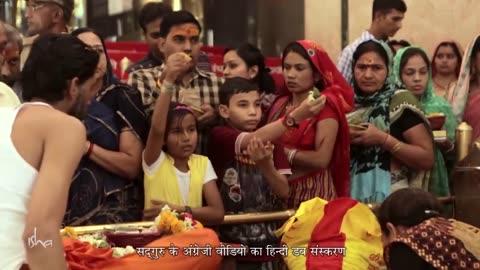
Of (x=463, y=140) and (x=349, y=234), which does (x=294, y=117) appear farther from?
(x=463, y=140)

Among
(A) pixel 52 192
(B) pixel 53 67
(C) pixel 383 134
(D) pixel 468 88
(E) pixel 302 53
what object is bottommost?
(C) pixel 383 134

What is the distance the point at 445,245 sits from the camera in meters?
2.98

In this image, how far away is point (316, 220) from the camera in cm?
383

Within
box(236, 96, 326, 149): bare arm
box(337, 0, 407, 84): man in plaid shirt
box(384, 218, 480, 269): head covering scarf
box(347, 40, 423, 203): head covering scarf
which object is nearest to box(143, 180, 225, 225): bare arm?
box(236, 96, 326, 149): bare arm

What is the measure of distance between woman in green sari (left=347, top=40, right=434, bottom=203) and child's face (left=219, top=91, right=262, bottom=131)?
580 millimetres

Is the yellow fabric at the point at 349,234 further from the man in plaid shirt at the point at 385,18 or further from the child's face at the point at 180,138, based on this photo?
the man in plaid shirt at the point at 385,18

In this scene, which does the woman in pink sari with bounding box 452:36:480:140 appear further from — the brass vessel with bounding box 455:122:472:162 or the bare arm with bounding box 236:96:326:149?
the bare arm with bounding box 236:96:326:149

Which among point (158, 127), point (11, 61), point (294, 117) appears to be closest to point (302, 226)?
point (294, 117)

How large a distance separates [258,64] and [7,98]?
71.9 inches

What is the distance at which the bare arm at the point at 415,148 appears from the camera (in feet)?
15.3

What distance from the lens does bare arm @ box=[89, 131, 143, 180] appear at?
3.97 metres

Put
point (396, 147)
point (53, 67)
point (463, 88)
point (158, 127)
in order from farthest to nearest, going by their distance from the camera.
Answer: point (463, 88), point (396, 147), point (158, 127), point (53, 67)

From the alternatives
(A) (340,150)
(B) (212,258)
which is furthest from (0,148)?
(A) (340,150)

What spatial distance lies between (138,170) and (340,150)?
3.35ft
